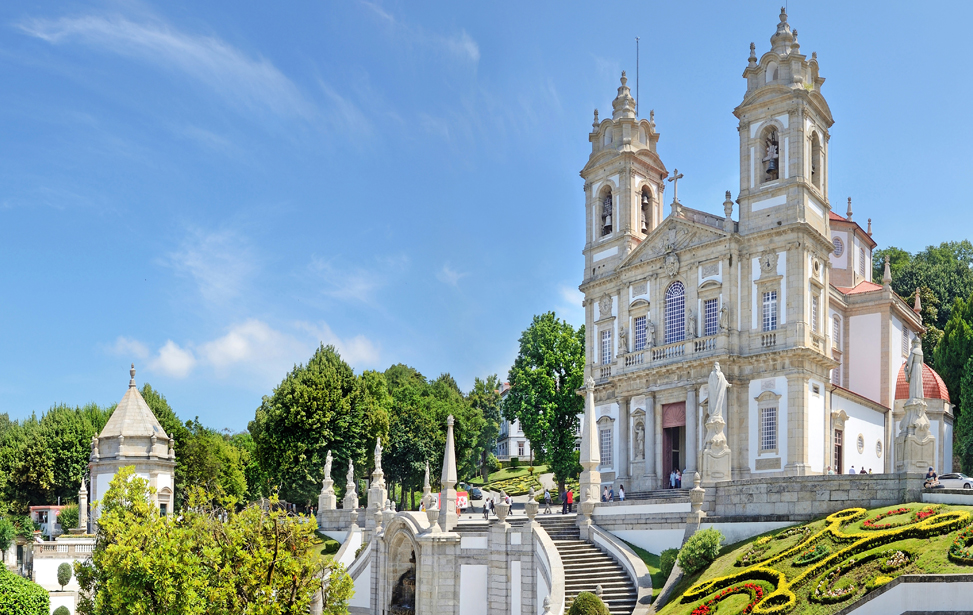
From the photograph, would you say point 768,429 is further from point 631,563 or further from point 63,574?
point 63,574

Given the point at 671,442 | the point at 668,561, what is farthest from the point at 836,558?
the point at 671,442

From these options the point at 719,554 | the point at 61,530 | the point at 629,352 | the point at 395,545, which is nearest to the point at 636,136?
the point at 629,352

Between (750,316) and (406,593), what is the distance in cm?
1845

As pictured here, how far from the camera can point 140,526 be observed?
78.3 feet

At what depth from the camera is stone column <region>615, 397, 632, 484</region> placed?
4397 cm

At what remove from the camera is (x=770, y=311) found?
39.7m

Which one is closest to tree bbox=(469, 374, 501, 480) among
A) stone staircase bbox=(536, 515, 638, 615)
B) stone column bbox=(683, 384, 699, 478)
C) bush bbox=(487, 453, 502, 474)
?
bush bbox=(487, 453, 502, 474)

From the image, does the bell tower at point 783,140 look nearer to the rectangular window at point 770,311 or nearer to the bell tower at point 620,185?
the rectangular window at point 770,311

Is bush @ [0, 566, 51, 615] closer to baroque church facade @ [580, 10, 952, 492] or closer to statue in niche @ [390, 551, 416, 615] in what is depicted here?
statue in niche @ [390, 551, 416, 615]

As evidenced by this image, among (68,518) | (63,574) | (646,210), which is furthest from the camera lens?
(68,518)

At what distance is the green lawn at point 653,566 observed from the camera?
86.6 ft

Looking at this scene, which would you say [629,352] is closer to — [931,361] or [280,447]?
[280,447]

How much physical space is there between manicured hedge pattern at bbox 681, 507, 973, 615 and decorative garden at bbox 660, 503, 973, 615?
0.07 ft

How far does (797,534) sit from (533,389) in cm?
3283
